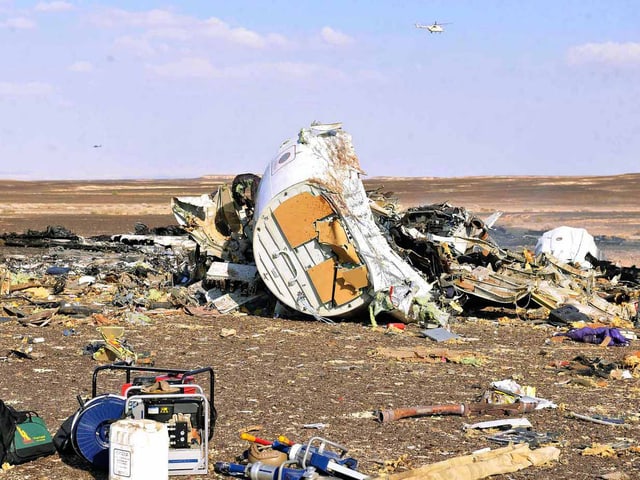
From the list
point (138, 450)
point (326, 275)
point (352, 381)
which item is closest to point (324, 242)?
point (326, 275)

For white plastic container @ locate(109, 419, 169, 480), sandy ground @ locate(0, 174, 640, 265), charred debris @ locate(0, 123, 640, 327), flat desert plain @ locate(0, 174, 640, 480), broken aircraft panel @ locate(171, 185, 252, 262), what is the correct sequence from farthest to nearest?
sandy ground @ locate(0, 174, 640, 265) < broken aircraft panel @ locate(171, 185, 252, 262) < charred debris @ locate(0, 123, 640, 327) < flat desert plain @ locate(0, 174, 640, 480) < white plastic container @ locate(109, 419, 169, 480)

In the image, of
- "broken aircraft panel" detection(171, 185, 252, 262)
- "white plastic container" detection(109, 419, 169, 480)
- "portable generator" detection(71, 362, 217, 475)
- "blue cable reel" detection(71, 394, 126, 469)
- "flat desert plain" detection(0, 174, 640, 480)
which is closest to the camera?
"white plastic container" detection(109, 419, 169, 480)

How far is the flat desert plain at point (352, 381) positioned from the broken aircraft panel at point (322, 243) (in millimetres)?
500

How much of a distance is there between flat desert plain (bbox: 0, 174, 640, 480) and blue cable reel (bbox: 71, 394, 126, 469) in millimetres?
155

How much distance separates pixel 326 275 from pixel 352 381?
459 cm

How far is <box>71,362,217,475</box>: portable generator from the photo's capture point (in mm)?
7492

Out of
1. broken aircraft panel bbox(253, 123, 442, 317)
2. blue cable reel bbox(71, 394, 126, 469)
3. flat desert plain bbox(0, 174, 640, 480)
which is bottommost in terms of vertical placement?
flat desert plain bbox(0, 174, 640, 480)

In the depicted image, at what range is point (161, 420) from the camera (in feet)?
24.7

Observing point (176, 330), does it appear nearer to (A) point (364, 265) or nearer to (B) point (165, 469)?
(A) point (364, 265)

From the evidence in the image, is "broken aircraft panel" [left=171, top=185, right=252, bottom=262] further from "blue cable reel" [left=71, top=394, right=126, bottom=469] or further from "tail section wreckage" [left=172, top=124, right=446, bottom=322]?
"blue cable reel" [left=71, top=394, right=126, bottom=469]

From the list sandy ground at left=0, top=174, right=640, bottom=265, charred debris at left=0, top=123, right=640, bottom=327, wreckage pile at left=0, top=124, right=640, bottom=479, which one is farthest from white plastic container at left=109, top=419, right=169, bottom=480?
sandy ground at left=0, top=174, right=640, bottom=265

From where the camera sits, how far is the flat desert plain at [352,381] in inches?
329

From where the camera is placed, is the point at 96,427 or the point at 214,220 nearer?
the point at 96,427

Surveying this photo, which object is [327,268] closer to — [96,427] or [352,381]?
[352,381]
